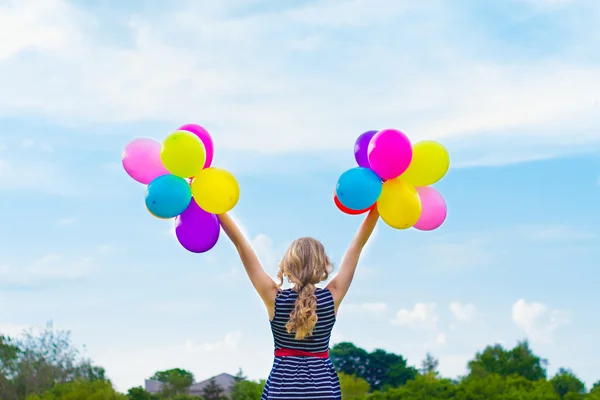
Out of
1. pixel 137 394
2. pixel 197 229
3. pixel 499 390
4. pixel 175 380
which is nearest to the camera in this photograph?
pixel 197 229

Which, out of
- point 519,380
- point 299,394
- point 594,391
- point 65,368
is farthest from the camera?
point 65,368

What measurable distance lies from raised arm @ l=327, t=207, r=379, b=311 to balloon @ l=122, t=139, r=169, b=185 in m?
1.28

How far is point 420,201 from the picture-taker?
468cm

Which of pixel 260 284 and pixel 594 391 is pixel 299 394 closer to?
pixel 260 284

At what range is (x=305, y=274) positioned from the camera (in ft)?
12.3

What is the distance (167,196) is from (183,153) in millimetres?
267

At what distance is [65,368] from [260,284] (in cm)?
2146

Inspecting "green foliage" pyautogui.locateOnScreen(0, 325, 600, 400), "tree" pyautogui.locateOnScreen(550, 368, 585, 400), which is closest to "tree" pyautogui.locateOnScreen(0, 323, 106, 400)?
"green foliage" pyautogui.locateOnScreen(0, 325, 600, 400)

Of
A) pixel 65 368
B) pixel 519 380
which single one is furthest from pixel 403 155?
pixel 65 368

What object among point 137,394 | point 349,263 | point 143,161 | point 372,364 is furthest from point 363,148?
point 372,364

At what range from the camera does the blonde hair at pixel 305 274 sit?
12.2 ft

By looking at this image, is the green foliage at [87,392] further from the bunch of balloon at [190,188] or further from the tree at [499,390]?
the bunch of balloon at [190,188]

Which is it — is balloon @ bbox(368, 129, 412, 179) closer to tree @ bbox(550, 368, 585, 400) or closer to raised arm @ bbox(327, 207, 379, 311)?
raised arm @ bbox(327, 207, 379, 311)

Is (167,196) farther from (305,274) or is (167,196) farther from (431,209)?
(431,209)
